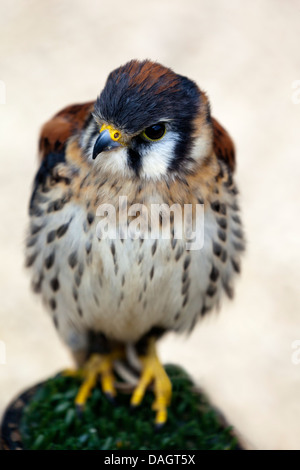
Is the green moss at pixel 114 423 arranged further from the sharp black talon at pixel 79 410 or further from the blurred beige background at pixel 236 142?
the blurred beige background at pixel 236 142

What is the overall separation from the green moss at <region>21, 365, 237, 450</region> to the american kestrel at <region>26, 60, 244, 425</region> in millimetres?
70

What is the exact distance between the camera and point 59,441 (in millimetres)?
2578

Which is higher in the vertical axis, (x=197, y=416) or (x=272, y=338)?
(x=272, y=338)

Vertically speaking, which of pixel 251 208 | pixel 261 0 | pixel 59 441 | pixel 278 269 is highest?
pixel 261 0

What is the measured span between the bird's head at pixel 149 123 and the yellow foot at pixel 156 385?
1.07 m

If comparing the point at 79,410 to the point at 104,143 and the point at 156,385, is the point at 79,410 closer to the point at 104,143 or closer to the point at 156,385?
the point at 156,385

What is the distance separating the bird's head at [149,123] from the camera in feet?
6.43

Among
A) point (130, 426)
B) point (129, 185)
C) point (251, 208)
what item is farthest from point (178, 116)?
point (251, 208)

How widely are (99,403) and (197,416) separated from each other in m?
0.43

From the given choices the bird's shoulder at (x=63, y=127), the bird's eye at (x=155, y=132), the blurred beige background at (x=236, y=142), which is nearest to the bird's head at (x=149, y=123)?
the bird's eye at (x=155, y=132)

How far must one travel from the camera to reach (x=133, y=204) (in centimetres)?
222

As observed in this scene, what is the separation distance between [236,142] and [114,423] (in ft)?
11.4

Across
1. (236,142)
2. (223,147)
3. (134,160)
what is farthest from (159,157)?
(236,142)

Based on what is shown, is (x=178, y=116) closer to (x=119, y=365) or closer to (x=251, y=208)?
(x=119, y=365)
